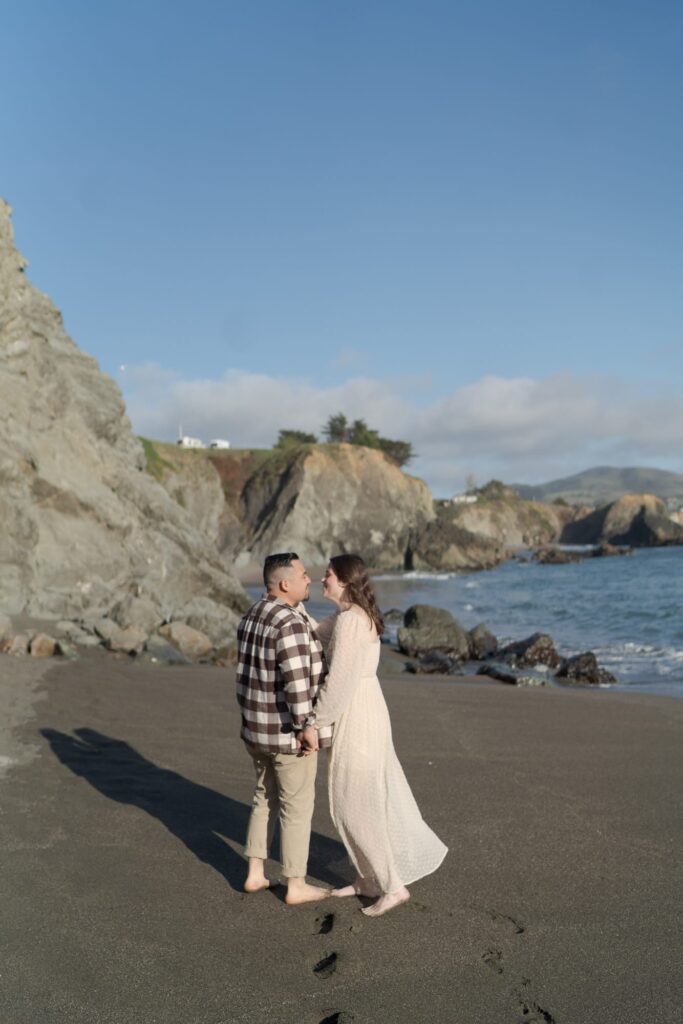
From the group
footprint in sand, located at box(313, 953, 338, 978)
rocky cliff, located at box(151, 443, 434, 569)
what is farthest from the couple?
rocky cliff, located at box(151, 443, 434, 569)

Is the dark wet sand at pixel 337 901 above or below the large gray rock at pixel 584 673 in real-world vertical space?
above

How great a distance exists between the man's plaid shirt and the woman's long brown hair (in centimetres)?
32

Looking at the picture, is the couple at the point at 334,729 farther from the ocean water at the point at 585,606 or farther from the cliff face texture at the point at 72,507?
the cliff face texture at the point at 72,507

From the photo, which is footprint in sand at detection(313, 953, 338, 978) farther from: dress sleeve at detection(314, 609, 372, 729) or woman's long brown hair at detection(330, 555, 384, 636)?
woman's long brown hair at detection(330, 555, 384, 636)

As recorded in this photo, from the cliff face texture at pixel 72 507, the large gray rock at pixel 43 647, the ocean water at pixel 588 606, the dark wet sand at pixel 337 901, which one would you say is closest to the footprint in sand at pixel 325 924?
the dark wet sand at pixel 337 901

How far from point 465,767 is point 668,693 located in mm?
7294

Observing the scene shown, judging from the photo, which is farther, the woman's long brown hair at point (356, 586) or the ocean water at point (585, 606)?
the ocean water at point (585, 606)

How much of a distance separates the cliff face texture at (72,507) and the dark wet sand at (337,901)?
9.86m

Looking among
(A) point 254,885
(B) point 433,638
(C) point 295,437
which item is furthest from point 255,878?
(C) point 295,437

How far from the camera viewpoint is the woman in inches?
184

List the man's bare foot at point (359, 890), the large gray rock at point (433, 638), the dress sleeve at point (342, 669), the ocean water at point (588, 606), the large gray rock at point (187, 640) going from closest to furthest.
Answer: the dress sleeve at point (342, 669) < the man's bare foot at point (359, 890) < the large gray rock at point (187, 640) < the ocean water at point (588, 606) < the large gray rock at point (433, 638)

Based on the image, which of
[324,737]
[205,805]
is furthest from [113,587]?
[324,737]

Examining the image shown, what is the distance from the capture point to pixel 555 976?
3.96 m

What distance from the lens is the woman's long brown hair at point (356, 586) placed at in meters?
4.84
